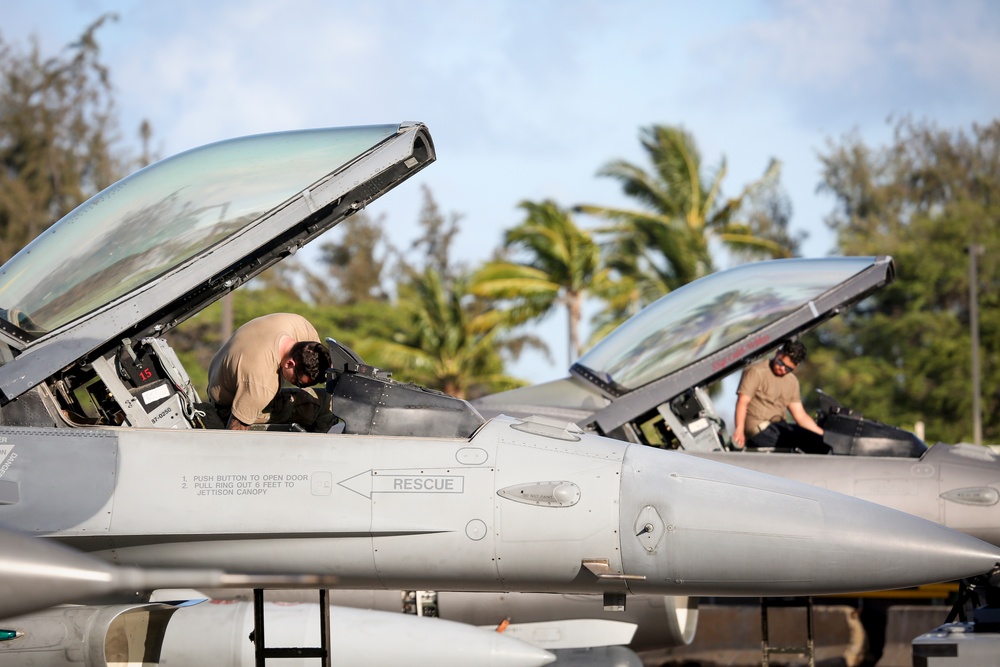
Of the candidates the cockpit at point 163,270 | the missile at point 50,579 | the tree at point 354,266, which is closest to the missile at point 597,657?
the cockpit at point 163,270

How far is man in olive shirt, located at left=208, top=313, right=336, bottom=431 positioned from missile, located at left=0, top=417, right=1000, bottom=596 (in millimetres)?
570

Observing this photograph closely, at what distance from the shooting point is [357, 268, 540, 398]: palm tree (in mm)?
29141

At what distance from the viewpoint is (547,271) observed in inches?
1193

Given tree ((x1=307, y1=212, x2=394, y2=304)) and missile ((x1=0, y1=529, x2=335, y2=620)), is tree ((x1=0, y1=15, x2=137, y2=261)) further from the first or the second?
missile ((x1=0, y1=529, x2=335, y2=620))

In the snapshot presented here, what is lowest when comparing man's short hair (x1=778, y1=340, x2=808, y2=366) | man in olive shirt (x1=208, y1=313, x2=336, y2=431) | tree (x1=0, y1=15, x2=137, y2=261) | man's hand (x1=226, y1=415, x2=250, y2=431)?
man's hand (x1=226, y1=415, x2=250, y2=431)

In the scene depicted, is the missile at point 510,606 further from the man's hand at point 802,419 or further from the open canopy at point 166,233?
the open canopy at point 166,233

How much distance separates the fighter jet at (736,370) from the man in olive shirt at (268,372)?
2441 mm

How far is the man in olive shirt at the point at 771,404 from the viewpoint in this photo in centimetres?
919

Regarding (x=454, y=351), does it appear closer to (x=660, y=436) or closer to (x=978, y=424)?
(x=978, y=424)

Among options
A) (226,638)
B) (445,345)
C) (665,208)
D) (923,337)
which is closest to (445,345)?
(445,345)

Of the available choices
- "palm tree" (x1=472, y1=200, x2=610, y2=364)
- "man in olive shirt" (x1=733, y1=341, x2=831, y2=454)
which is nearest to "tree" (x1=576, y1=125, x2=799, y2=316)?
"palm tree" (x1=472, y1=200, x2=610, y2=364)

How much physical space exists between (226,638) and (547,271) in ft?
78.2

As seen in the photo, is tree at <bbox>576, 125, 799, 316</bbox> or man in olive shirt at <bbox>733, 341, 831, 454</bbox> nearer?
man in olive shirt at <bbox>733, 341, 831, 454</bbox>

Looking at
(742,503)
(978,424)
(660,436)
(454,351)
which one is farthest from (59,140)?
(742,503)
